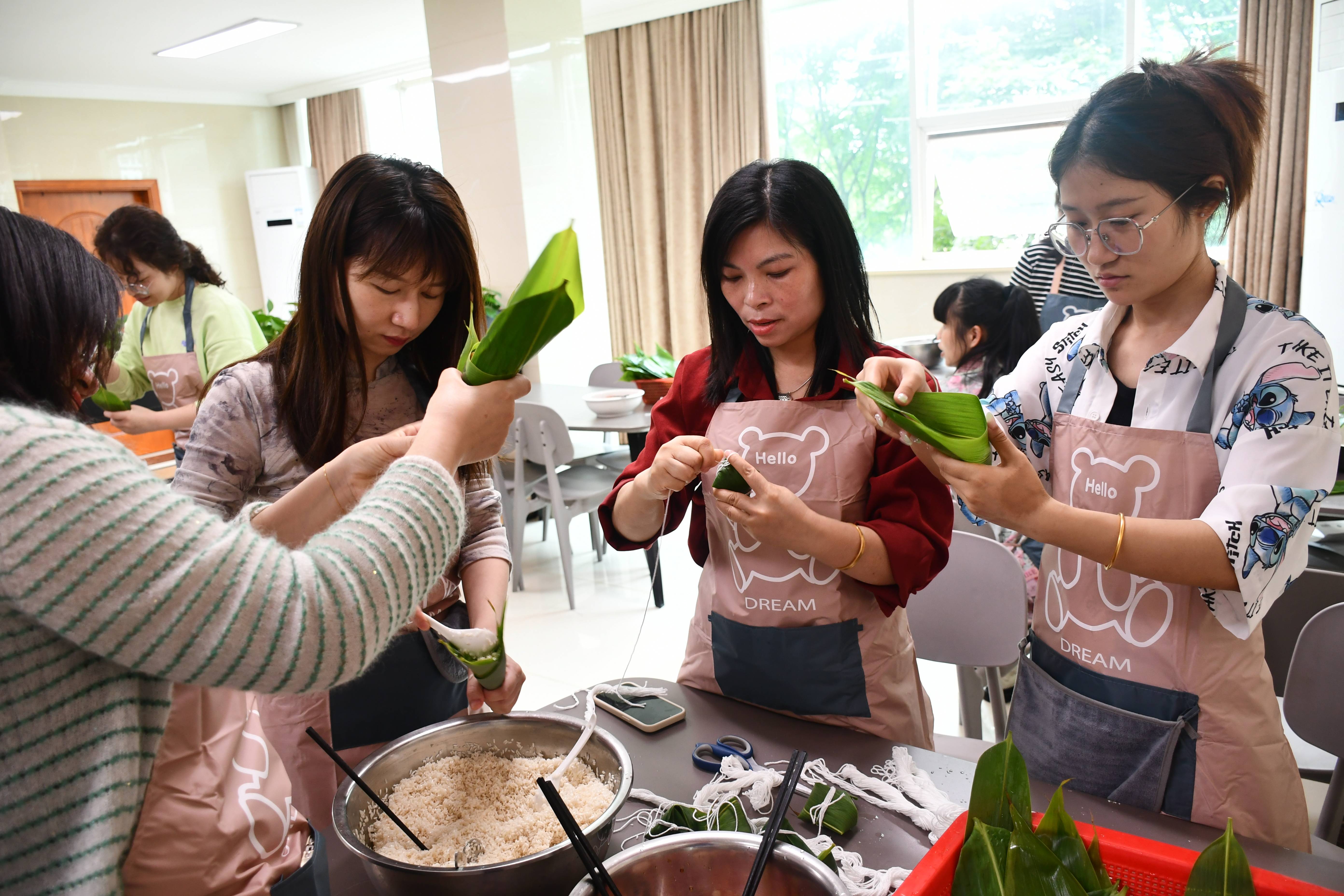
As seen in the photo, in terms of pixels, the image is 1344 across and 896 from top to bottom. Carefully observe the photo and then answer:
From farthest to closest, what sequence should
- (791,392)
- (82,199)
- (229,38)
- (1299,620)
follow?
(82,199), (229,38), (1299,620), (791,392)

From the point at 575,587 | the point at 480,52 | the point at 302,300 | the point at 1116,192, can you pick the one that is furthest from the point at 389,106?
the point at 1116,192

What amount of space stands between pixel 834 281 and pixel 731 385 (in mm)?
263

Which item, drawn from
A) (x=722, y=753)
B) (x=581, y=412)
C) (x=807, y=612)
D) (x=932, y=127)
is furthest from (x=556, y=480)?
(x=932, y=127)

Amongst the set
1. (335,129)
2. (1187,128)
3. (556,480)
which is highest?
(335,129)

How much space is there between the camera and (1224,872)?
0.78 meters

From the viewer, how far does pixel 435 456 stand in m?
0.89

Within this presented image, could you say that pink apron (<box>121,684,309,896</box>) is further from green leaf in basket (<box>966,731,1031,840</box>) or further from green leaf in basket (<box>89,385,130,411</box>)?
green leaf in basket (<box>89,385,130,411</box>)

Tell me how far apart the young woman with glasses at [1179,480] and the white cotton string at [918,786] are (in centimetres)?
27

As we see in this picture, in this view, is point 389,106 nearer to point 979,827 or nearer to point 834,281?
point 834,281

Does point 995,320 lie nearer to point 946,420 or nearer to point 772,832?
point 946,420

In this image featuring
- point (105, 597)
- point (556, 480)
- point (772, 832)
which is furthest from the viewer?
point (556, 480)

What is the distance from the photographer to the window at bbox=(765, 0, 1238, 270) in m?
5.11

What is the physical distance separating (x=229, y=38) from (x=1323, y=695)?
7.83 metres

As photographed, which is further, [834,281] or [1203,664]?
[834,281]
